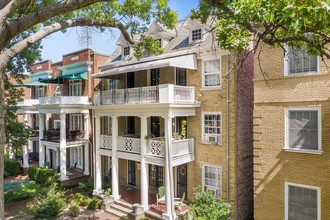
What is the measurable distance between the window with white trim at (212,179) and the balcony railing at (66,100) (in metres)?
12.6

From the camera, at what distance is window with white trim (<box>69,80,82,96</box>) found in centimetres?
2300

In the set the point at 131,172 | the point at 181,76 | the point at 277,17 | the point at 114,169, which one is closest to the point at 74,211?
the point at 114,169

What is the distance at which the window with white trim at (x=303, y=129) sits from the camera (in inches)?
389

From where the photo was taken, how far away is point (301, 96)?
400 inches

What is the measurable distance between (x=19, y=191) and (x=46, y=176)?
279 cm

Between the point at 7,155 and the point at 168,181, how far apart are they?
23.4 metres

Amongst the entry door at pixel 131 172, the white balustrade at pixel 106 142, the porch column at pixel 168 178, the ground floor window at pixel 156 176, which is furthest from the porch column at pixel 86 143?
the porch column at pixel 168 178

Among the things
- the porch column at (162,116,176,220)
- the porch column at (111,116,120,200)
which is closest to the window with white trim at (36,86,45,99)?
the porch column at (111,116,120,200)

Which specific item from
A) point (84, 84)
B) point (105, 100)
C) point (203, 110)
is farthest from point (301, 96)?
point (84, 84)

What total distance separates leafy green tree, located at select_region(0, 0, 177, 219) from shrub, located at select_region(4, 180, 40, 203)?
10354mm

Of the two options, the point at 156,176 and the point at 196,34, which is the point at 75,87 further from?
the point at 196,34

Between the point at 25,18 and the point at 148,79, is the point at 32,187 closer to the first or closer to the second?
the point at 148,79

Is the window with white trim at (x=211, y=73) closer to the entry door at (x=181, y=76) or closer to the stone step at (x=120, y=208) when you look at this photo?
the entry door at (x=181, y=76)

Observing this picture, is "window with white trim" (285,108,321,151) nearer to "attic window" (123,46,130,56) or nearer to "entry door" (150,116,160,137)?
"entry door" (150,116,160,137)
